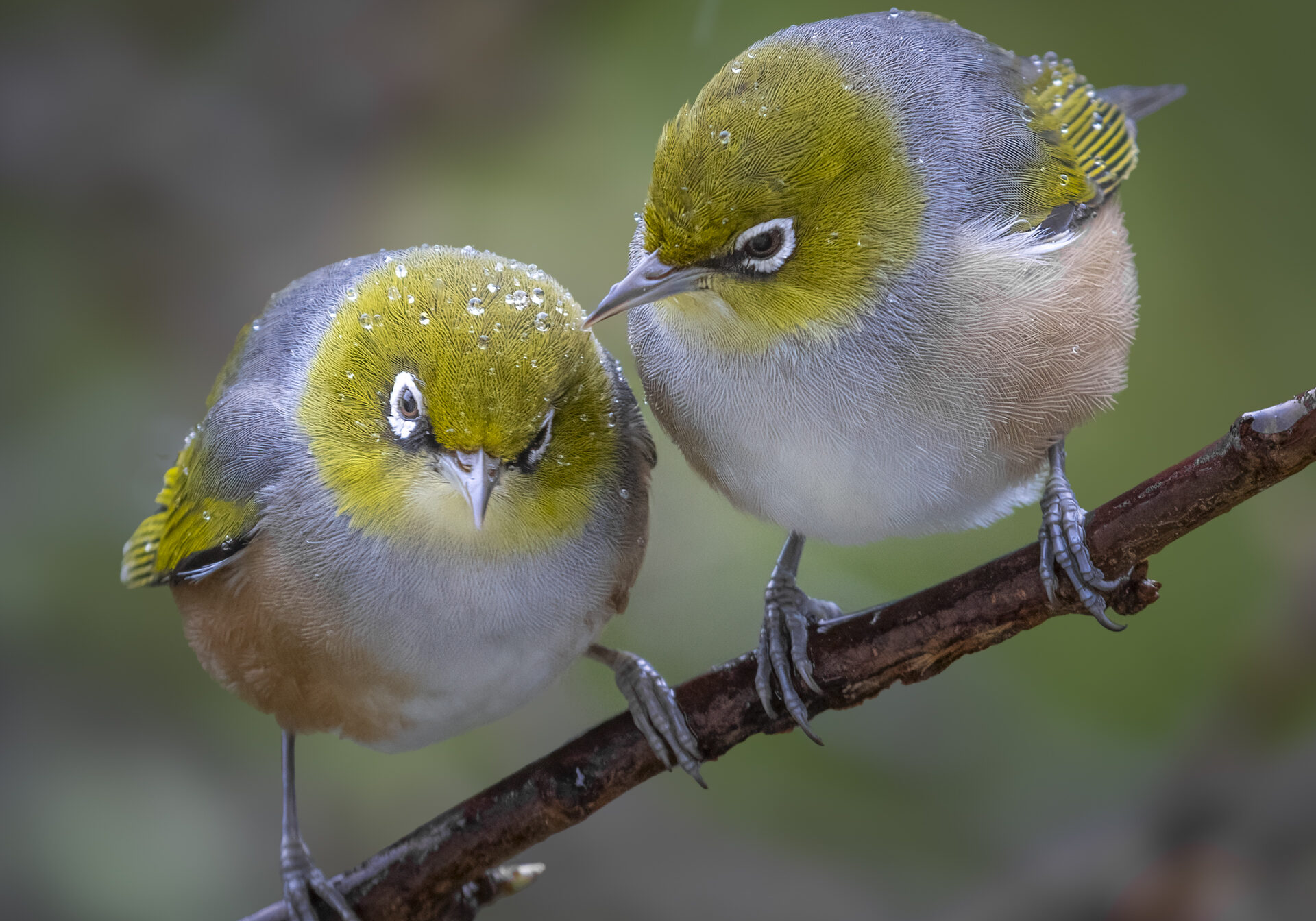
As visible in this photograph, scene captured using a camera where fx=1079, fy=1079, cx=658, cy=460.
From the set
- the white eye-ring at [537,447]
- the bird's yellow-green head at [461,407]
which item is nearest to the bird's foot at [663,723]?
the bird's yellow-green head at [461,407]

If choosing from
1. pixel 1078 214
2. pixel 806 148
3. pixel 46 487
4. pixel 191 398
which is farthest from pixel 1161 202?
pixel 46 487

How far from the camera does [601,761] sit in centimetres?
153

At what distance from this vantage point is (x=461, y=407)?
1217 mm

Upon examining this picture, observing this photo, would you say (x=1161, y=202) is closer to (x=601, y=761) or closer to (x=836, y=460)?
(x=836, y=460)

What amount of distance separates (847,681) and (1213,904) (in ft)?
3.96

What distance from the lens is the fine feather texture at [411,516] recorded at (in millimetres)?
1299

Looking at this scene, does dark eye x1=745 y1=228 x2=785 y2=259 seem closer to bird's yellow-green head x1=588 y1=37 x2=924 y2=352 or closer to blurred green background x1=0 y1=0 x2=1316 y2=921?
bird's yellow-green head x1=588 y1=37 x2=924 y2=352

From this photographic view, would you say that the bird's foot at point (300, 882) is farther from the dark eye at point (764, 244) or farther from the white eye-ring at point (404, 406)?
the dark eye at point (764, 244)

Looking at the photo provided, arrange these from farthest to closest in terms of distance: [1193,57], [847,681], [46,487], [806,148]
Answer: [46,487]
[1193,57]
[847,681]
[806,148]

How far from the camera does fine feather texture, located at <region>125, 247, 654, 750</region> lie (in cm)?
130

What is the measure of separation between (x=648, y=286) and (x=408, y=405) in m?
0.32

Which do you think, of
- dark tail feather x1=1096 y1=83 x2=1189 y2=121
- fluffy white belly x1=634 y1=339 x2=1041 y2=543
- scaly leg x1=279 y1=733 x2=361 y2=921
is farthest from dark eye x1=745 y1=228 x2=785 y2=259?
scaly leg x1=279 y1=733 x2=361 y2=921

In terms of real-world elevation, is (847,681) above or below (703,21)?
below

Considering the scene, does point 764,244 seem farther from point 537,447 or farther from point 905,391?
point 537,447
